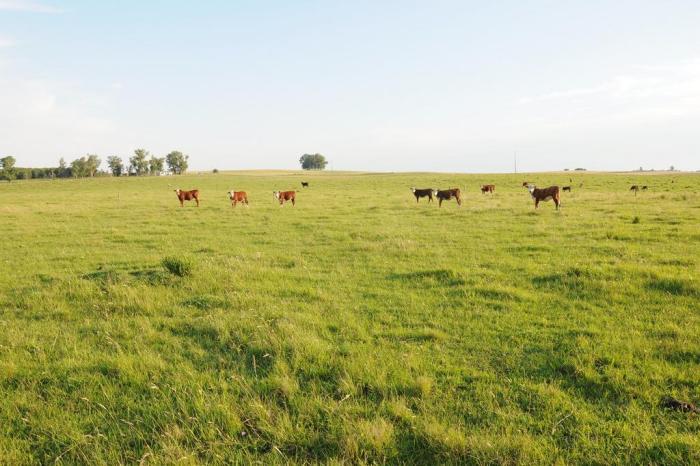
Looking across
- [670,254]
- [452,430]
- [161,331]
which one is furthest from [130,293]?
[670,254]

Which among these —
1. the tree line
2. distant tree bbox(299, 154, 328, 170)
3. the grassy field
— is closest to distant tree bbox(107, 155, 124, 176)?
the tree line

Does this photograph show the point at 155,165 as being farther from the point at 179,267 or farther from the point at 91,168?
the point at 179,267

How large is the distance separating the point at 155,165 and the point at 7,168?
3537 centimetres

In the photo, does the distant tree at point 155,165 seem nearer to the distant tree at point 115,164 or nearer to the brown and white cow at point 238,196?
the distant tree at point 115,164

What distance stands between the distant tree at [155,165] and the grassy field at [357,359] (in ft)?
425

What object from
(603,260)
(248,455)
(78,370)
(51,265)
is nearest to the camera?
(248,455)

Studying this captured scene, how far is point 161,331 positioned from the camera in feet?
21.2

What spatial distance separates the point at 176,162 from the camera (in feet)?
454

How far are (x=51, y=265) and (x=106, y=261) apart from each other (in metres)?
1.33

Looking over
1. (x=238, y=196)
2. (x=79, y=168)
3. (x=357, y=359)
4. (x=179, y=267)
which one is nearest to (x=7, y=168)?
(x=79, y=168)

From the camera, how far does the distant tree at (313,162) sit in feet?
623

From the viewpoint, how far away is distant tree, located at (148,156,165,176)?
5084 inches

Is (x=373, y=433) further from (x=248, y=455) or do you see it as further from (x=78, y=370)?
(x=78, y=370)

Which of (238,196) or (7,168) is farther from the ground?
(7,168)
